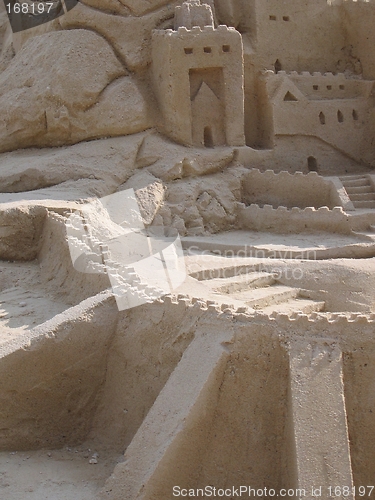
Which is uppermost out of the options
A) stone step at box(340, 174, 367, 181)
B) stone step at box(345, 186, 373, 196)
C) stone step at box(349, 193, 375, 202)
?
stone step at box(340, 174, 367, 181)

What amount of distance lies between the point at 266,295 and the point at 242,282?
2.26 feet

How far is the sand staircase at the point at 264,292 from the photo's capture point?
35.4ft

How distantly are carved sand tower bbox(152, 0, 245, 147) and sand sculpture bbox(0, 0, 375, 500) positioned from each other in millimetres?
46

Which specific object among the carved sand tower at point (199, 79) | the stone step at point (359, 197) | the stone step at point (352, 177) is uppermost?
the carved sand tower at point (199, 79)

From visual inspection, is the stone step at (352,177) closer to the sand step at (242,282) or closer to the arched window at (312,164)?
the arched window at (312,164)

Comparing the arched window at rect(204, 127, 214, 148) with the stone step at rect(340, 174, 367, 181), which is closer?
the stone step at rect(340, 174, 367, 181)

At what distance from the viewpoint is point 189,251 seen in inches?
545

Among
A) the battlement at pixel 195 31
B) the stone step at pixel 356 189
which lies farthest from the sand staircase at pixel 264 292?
the battlement at pixel 195 31

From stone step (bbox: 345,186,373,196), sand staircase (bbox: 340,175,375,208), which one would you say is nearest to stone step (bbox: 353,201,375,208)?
sand staircase (bbox: 340,175,375,208)

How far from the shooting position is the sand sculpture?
7.80 meters

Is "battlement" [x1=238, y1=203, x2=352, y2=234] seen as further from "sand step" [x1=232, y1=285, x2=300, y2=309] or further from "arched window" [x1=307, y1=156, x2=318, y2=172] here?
"sand step" [x1=232, y1=285, x2=300, y2=309]

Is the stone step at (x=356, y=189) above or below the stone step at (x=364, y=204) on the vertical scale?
above

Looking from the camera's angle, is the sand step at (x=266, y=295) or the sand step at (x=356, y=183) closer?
the sand step at (x=266, y=295)

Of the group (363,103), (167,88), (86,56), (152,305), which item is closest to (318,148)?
(363,103)
